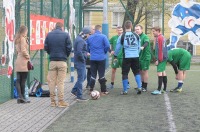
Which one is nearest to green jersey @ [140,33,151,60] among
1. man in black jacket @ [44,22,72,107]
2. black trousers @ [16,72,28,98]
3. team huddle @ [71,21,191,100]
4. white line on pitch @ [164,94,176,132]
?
team huddle @ [71,21,191,100]

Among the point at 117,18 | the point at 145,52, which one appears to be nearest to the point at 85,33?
the point at 145,52

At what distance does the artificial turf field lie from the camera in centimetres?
903

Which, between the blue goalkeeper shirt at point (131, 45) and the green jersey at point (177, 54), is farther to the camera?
the green jersey at point (177, 54)

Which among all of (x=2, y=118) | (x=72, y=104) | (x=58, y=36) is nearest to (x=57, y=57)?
(x=58, y=36)

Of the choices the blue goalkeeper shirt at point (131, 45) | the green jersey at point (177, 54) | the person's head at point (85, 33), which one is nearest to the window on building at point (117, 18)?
the green jersey at point (177, 54)

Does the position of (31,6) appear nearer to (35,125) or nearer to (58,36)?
(58,36)

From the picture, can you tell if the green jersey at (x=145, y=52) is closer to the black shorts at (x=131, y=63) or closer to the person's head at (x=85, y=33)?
the black shorts at (x=131, y=63)

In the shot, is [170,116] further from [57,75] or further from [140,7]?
[140,7]

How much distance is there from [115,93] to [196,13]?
9.05 metres

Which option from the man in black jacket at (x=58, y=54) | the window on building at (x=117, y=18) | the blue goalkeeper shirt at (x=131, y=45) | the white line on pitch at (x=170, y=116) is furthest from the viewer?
the window on building at (x=117, y=18)

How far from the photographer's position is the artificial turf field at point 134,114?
29.6 feet

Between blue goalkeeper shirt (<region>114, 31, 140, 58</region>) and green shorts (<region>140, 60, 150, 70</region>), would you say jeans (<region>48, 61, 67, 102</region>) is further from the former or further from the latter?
green shorts (<region>140, 60, 150, 70</region>)

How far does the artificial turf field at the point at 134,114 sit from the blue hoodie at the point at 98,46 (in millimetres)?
1053

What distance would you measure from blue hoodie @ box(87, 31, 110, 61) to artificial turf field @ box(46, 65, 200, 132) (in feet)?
3.46
